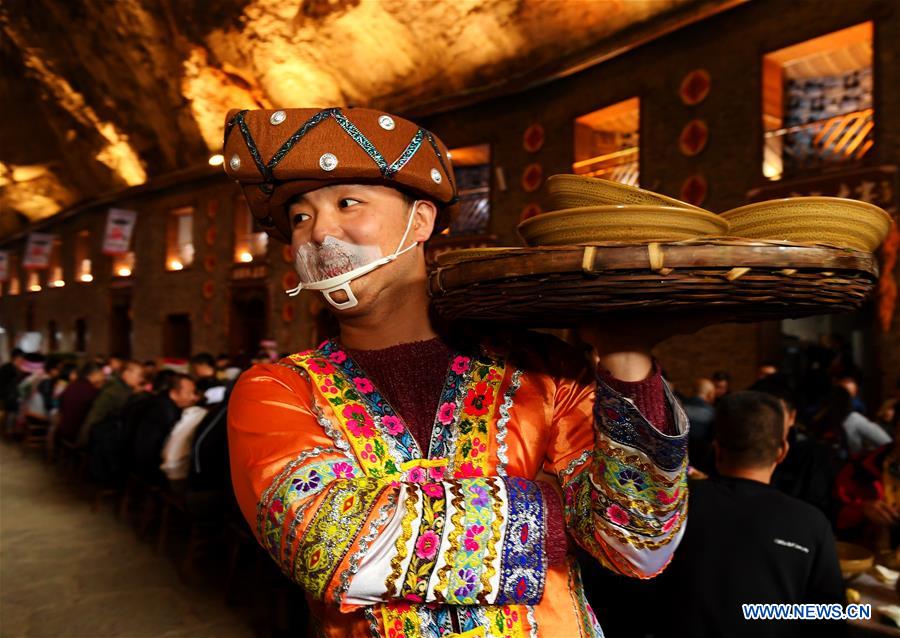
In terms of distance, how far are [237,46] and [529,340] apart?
13350 mm

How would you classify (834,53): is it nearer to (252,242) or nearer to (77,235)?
(252,242)

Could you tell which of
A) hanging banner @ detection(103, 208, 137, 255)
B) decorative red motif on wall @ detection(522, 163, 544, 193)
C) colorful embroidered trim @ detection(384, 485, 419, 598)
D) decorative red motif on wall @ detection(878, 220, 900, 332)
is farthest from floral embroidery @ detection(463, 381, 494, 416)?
hanging banner @ detection(103, 208, 137, 255)

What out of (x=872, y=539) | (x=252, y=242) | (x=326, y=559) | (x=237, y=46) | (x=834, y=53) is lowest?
(x=872, y=539)

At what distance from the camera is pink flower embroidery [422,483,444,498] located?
103cm

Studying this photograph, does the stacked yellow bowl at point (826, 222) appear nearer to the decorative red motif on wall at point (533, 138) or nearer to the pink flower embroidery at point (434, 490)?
the pink flower embroidery at point (434, 490)

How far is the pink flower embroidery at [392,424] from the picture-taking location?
1294 mm

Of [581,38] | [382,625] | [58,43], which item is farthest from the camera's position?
[58,43]

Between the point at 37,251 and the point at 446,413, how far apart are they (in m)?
22.8

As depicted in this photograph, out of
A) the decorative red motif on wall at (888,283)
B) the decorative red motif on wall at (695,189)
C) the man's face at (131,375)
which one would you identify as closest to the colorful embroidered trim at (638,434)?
the decorative red motif on wall at (888,283)

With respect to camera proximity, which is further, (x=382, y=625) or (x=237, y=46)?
(x=237, y=46)

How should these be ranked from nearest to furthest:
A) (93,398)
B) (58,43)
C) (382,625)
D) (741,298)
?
(741,298), (382,625), (93,398), (58,43)

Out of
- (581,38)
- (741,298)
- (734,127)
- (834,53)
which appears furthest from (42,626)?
(834,53)

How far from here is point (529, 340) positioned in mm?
1411

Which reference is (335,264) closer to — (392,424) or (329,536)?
(392,424)
